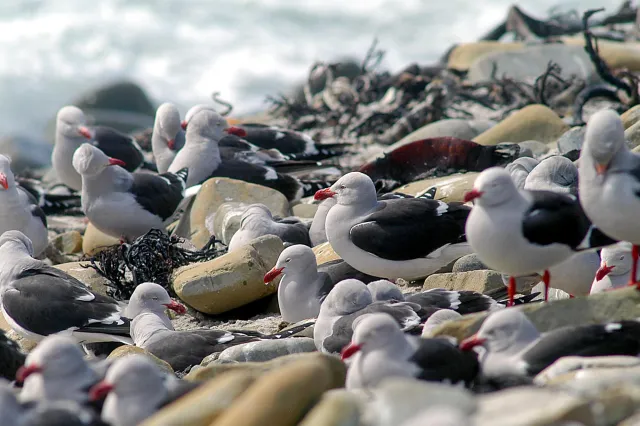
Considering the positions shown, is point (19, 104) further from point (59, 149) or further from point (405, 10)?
point (59, 149)

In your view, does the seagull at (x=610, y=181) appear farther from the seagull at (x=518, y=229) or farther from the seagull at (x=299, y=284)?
the seagull at (x=299, y=284)

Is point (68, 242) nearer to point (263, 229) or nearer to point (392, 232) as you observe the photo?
point (263, 229)

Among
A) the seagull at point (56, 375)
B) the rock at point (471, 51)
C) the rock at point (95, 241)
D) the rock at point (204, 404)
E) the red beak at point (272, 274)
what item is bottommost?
the rock at point (471, 51)

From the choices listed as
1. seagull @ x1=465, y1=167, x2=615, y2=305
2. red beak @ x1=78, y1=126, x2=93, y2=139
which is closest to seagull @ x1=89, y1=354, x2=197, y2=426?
seagull @ x1=465, y1=167, x2=615, y2=305

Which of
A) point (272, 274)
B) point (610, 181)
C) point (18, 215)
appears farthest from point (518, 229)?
point (18, 215)

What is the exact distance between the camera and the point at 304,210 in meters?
9.86

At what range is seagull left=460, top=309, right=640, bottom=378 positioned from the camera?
4477 millimetres

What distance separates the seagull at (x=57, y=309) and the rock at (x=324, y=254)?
1.65 metres

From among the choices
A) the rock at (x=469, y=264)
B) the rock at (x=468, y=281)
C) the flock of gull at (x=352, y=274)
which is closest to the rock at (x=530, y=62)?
the flock of gull at (x=352, y=274)

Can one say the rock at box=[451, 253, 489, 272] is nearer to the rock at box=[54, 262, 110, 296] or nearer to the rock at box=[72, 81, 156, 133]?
the rock at box=[54, 262, 110, 296]

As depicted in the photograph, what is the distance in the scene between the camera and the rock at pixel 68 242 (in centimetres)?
1029

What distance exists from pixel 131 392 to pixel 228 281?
331 cm

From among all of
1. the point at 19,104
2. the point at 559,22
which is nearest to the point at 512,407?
the point at 559,22

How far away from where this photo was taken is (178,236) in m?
9.73
